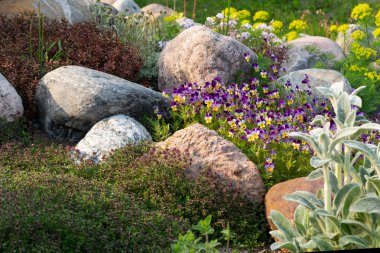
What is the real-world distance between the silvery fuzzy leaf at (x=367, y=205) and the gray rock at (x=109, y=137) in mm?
2858

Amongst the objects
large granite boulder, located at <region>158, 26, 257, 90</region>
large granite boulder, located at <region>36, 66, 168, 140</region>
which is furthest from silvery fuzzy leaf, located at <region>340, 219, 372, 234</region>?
large granite boulder, located at <region>158, 26, 257, 90</region>

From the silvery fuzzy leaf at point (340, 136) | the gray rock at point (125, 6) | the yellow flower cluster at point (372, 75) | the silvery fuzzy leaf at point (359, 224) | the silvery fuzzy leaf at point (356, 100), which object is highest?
the silvery fuzzy leaf at point (356, 100)

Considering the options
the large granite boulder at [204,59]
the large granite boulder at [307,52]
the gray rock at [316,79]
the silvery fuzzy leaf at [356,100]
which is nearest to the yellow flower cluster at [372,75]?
the gray rock at [316,79]

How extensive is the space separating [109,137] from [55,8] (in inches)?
133

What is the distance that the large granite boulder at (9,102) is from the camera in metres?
→ 7.21

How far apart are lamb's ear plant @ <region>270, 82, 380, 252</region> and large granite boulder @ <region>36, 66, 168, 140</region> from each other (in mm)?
2909

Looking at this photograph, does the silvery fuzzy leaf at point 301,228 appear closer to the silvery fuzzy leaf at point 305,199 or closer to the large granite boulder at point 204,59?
the silvery fuzzy leaf at point 305,199

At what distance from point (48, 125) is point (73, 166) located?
1174 millimetres

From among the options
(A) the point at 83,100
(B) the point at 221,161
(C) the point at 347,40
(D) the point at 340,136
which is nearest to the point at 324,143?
(D) the point at 340,136

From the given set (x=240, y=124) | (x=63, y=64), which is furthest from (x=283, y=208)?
(x=63, y=64)

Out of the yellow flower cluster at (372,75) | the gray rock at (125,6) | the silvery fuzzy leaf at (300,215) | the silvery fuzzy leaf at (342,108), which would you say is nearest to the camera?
the silvery fuzzy leaf at (342,108)

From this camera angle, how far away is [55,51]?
853 cm

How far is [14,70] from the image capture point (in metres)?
7.78

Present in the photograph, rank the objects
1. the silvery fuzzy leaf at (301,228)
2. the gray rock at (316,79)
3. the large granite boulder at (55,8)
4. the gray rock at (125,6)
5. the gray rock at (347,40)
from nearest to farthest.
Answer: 1. the silvery fuzzy leaf at (301,228)
2. the gray rock at (316,79)
3. the large granite boulder at (55,8)
4. the gray rock at (347,40)
5. the gray rock at (125,6)
